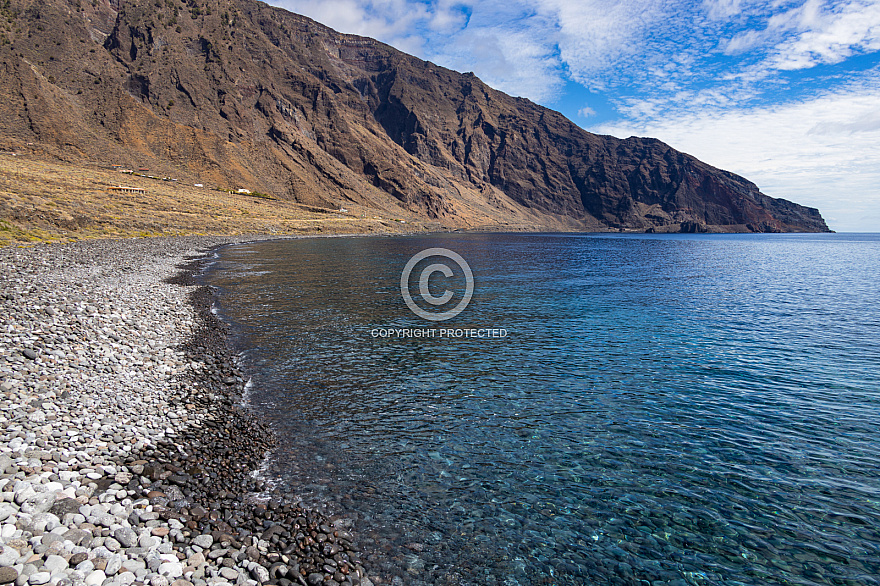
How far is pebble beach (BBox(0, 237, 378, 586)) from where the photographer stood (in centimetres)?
736

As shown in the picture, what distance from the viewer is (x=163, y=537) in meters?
8.10

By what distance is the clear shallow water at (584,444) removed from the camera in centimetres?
930

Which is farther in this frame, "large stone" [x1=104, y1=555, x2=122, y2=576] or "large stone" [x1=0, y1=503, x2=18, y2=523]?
"large stone" [x1=0, y1=503, x2=18, y2=523]

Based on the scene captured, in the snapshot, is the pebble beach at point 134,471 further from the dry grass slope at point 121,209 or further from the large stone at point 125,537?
the dry grass slope at point 121,209

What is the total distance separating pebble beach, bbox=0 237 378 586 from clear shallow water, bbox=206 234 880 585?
1163 millimetres

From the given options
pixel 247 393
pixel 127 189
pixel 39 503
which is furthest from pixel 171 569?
pixel 127 189

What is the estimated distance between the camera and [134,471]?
997 cm

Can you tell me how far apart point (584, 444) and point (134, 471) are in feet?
39.3

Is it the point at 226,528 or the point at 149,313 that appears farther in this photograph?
the point at 149,313

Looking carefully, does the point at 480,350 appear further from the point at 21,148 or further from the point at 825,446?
the point at 21,148

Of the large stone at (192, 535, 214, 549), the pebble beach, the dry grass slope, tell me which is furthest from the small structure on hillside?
the large stone at (192, 535, 214, 549)

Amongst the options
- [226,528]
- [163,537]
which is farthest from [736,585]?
[163,537]

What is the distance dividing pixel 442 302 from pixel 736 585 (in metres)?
29.6

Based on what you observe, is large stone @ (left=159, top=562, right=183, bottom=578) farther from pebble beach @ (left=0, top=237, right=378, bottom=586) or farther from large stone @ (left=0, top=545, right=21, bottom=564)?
large stone @ (left=0, top=545, right=21, bottom=564)
